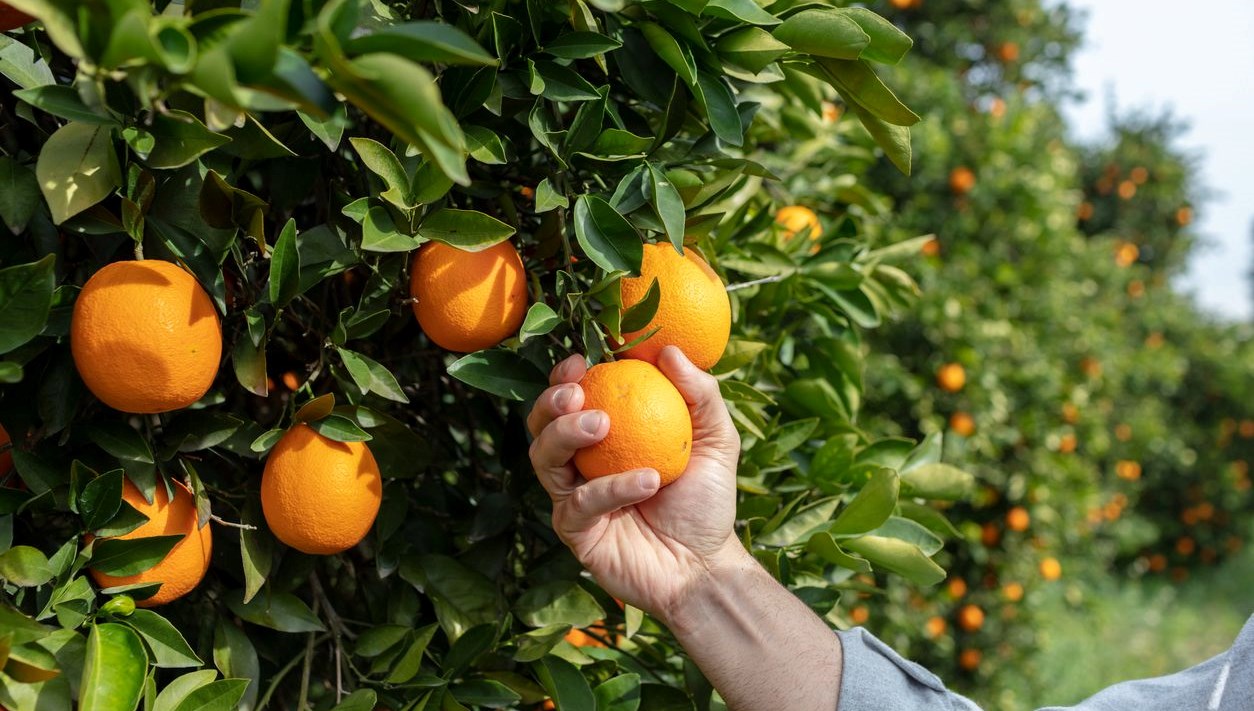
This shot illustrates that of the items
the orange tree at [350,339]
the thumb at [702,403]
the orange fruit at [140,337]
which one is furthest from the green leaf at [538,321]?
the orange fruit at [140,337]

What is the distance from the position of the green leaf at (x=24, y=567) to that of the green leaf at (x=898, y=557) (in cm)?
74

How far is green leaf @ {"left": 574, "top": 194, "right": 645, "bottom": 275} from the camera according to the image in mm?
795

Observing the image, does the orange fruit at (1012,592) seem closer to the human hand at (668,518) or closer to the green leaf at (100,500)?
the human hand at (668,518)

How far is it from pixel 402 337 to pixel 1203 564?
7.34m

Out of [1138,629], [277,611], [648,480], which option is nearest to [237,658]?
[277,611]

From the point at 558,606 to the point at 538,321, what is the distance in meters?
0.32

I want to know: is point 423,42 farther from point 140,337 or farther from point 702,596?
point 702,596

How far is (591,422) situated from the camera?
2.53ft

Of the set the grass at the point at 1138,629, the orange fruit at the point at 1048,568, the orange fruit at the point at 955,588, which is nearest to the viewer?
the orange fruit at the point at 955,588

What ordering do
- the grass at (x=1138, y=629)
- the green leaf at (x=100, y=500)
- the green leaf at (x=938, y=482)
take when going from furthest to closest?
the grass at (x=1138, y=629), the green leaf at (x=938, y=482), the green leaf at (x=100, y=500)

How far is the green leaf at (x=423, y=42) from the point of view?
1.62ft

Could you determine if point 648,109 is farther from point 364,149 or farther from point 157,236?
point 157,236

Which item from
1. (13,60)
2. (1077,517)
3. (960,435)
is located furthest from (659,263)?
(1077,517)

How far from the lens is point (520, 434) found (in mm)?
999
